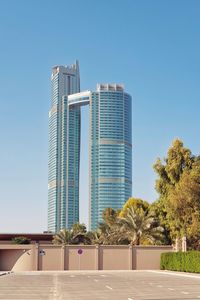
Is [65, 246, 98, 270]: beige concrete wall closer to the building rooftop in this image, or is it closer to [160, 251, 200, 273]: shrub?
[160, 251, 200, 273]: shrub

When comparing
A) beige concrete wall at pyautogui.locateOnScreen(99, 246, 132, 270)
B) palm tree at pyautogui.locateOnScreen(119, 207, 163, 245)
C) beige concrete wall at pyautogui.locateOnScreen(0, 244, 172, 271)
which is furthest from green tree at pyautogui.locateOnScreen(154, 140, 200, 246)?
beige concrete wall at pyautogui.locateOnScreen(99, 246, 132, 270)

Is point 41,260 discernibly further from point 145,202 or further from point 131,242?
point 145,202

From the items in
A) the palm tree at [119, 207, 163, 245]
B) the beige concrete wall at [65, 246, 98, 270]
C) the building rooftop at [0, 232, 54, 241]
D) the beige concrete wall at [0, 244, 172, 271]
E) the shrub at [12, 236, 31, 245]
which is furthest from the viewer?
the building rooftop at [0, 232, 54, 241]

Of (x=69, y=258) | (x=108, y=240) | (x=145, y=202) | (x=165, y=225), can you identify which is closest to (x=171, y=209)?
(x=165, y=225)

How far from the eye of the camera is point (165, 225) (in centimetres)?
7638

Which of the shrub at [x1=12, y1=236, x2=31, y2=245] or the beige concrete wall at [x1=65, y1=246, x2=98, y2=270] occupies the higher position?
the shrub at [x1=12, y1=236, x2=31, y2=245]

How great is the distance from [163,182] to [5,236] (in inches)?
1572

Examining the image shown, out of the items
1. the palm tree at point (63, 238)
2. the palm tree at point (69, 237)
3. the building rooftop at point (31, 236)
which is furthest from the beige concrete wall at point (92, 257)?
the building rooftop at point (31, 236)

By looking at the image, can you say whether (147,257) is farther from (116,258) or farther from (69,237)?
(69,237)

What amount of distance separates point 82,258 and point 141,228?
10.1m

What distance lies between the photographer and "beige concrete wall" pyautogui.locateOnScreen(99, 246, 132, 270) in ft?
236

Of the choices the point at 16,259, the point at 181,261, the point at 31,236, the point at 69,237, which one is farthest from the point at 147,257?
the point at 31,236

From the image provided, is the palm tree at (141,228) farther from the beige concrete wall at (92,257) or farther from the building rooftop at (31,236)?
the building rooftop at (31,236)

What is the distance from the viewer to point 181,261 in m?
62.5
